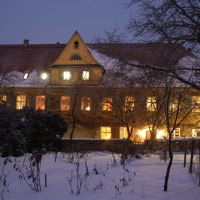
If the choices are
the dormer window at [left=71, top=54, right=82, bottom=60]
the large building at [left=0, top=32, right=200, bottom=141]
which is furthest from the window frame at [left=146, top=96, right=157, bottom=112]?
the dormer window at [left=71, top=54, right=82, bottom=60]

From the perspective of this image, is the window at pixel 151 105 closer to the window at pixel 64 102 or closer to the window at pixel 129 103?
the window at pixel 129 103

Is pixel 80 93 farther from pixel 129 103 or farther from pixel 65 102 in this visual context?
pixel 129 103

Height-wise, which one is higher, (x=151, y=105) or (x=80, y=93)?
(x=80, y=93)

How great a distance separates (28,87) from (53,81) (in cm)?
293

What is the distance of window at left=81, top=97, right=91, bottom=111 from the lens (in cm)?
4310

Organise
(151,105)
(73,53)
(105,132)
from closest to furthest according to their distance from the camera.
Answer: (151,105)
(105,132)
(73,53)

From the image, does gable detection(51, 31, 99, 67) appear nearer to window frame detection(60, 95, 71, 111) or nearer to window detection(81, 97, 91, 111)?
window frame detection(60, 95, 71, 111)

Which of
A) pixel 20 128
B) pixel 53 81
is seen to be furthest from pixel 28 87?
pixel 20 128

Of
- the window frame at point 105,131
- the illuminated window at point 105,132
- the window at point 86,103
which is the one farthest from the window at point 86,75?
the illuminated window at point 105,132

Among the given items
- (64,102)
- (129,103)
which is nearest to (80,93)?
(64,102)

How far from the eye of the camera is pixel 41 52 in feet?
179

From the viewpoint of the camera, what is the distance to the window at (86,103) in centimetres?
4310

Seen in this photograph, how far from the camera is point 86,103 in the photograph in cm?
4394

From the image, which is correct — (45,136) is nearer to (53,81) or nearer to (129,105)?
(129,105)
